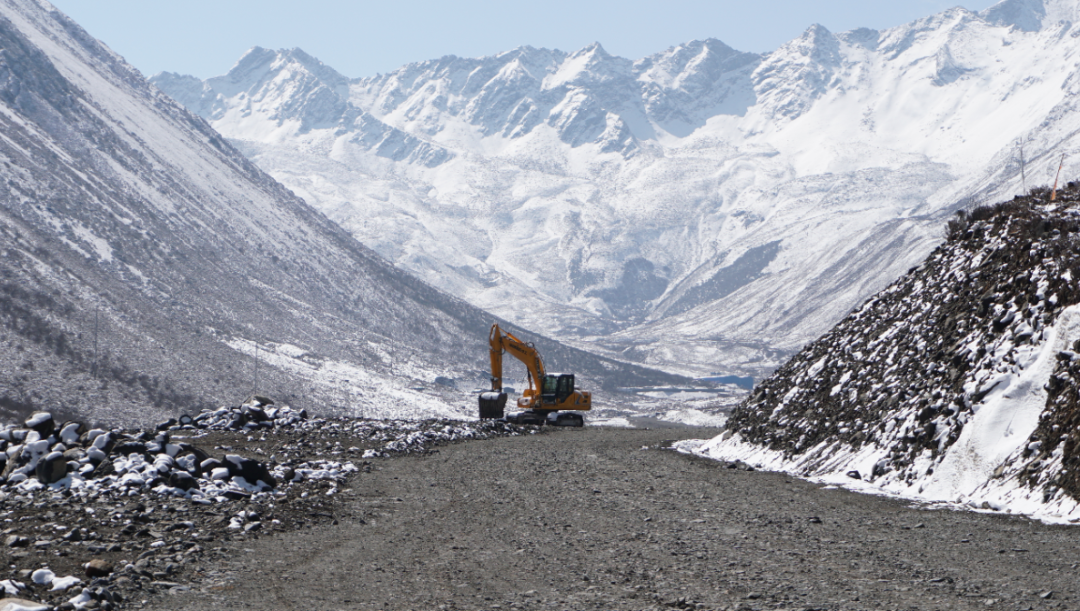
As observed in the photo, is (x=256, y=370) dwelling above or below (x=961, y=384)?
below

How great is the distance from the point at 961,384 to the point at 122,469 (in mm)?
16362

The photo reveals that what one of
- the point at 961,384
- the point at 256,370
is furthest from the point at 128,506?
the point at 256,370

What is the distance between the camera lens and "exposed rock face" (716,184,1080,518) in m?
17.3

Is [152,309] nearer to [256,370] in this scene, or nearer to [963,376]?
[256,370]

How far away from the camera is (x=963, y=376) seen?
1995 centimetres

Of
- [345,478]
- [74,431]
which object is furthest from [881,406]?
[74,431]

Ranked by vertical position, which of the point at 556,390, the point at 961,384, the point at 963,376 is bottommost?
the point at 556,390

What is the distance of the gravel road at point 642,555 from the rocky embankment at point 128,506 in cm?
55

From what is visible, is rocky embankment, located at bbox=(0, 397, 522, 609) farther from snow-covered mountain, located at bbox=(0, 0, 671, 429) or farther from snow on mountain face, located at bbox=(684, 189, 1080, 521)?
snow-covered mountain, located at bbox=(0, 0, 671, 429)

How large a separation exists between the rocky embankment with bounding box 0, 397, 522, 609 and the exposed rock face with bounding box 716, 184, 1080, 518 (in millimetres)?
11438

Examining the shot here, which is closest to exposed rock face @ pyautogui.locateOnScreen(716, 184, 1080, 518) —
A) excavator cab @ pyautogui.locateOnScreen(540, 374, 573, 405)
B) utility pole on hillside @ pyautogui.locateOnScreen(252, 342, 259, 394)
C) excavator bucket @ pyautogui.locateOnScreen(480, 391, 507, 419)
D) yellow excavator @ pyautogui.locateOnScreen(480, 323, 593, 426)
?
yellow excavator @ pyautogui.locateOnScreen(480, 323, 593, 426)

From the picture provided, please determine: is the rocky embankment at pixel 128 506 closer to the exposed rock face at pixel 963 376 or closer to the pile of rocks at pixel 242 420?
the pile of rocks at pixel 242 420

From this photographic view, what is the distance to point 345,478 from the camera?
21.7m

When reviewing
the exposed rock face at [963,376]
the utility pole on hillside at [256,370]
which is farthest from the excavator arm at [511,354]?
the utility pole on hillside at [256,370]
